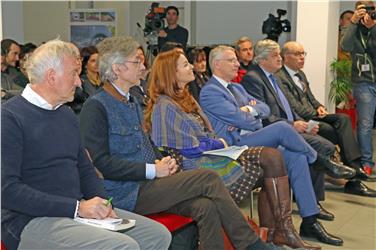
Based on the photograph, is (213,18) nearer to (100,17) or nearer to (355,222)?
(100,17)

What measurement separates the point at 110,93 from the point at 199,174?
0.58 meters

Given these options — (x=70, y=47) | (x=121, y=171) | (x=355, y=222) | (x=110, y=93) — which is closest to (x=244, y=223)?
(x=121, y=171)

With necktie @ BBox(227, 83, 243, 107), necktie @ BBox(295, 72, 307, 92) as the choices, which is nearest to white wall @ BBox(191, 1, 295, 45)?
necktie @ BBox(295, 72, 307, 92)

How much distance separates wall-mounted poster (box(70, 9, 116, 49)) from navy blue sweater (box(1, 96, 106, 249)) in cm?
691

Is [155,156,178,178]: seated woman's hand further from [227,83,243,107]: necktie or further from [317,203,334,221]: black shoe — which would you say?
[317,203,334,221]: black shoe

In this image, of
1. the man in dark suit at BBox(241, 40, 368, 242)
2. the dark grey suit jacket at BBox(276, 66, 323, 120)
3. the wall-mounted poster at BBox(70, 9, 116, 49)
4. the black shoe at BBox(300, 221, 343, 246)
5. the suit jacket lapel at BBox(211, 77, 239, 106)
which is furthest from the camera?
the wall-mounted poster at BBox(70, 9, 116, 49)

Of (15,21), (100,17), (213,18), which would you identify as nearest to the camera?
(15,21)

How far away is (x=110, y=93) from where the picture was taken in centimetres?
268

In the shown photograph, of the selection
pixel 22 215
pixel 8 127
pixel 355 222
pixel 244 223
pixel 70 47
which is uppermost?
pixel 70 47

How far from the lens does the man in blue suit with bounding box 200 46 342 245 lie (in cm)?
347

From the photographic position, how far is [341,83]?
5.55 meters

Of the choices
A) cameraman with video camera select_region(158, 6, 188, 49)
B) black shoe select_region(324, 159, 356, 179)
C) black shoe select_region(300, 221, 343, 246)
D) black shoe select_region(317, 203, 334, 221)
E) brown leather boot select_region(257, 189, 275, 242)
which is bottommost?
black shoe select_region(317, 203, 334, 221)

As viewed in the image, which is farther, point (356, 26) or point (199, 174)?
point (356, 26)

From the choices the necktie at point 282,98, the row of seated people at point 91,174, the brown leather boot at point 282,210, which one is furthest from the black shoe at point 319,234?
the necktie at point 282,98
